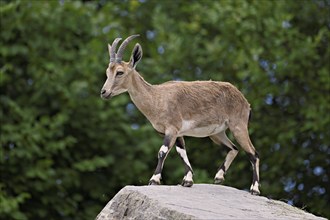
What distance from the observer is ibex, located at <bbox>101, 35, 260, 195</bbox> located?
1034 cm

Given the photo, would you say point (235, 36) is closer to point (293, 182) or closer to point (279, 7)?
point (279, 7)

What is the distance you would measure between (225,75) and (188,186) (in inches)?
296

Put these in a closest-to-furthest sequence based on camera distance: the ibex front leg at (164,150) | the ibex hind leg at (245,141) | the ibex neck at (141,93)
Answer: the ibex front leg at (164,150) < the ibex neck at (141,93) < the ibex hind leg at (245,141)

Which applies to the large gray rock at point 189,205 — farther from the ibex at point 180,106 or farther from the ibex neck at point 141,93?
the ibex neck at point 141,93

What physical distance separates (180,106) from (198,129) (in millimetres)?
332

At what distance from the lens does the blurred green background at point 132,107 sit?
17.2 metres

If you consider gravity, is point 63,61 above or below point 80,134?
above

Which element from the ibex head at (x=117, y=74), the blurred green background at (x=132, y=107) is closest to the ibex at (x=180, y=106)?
the ibex head at (x=117, y=74)

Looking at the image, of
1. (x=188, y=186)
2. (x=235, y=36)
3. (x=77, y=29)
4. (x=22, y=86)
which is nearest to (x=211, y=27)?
(x=235, y=36)

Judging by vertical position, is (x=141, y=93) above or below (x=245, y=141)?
above

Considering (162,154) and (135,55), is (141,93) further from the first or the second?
(162,154)

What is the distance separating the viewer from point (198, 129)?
10.6 meters

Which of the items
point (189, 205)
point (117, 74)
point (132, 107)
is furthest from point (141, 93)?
point (132, 107)

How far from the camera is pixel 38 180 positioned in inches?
685
